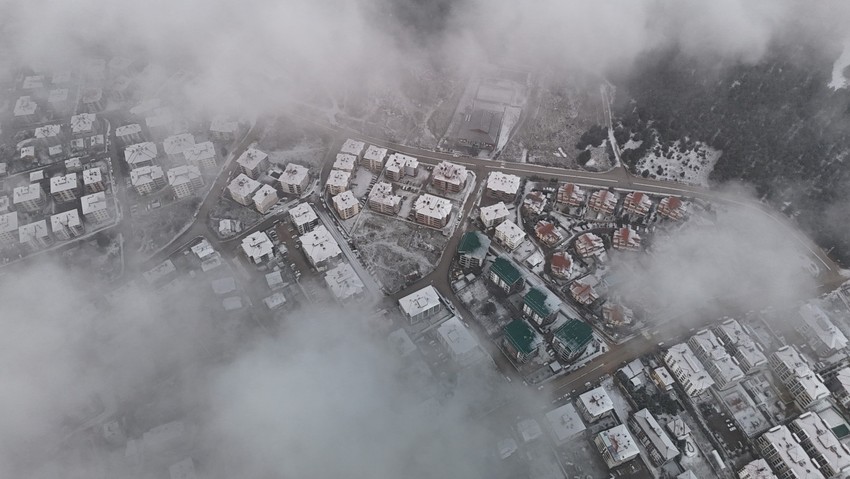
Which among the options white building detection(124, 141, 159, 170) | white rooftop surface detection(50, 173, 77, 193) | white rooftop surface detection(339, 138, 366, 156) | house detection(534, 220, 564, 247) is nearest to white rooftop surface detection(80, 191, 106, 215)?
white rooftop surface detection(50, 173, 77, 193)

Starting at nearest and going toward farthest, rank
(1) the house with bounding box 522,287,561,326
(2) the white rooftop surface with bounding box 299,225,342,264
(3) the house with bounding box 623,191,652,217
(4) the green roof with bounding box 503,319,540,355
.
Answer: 1. (4) the green roof with bounding box 503,319,540,355
2. (1) the house with bounding box 522,287,561,326
3. (2) the white rooftop surface with bounding box 299,225,342,264
4. (3) the house with bounding box 623,191,652,217

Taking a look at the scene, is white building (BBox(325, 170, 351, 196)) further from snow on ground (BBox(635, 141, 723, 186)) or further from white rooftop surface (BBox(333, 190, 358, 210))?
snow on ground (BBox(635, 141, 723, 186))

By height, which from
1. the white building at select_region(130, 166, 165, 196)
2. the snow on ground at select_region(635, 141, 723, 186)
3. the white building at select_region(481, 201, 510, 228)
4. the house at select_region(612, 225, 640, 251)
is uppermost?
the snow on ground at select_region(635, 141, 723, 186)

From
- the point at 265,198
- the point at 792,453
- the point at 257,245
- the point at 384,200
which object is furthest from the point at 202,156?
the point at 792,453

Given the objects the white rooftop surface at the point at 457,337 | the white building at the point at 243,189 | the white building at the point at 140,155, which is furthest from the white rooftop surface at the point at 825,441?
the white building at the point at 140,155

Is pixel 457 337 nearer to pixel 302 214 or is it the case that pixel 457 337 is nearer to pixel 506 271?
pixel 506 271

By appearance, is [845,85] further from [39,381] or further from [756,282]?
[39,381]

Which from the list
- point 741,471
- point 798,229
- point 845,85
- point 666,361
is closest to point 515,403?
point 666,361
